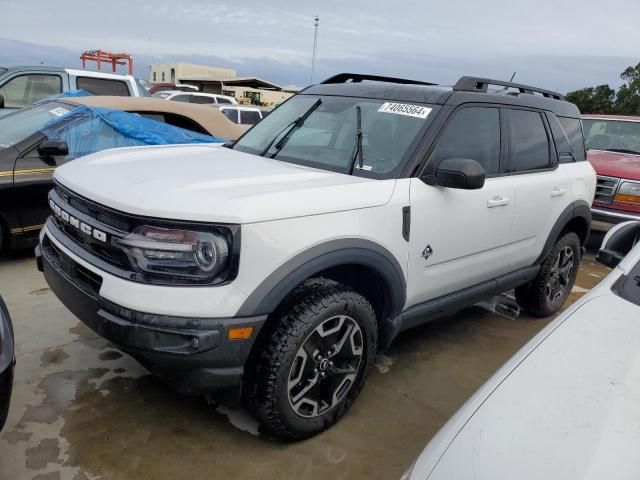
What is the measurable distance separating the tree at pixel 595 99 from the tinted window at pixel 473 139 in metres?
23.6

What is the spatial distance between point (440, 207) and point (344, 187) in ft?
2.28

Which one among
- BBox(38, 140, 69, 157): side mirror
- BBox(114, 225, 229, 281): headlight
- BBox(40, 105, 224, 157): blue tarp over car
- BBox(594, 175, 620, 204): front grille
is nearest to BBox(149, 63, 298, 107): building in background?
BBox(594, 175, 620, 204): front grille

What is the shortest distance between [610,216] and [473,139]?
164 inches

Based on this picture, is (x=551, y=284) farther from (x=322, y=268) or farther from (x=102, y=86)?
(x=102, y=86)

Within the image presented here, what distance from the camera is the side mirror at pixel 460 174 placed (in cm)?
271

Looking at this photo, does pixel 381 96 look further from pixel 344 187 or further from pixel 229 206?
pixel 229 206

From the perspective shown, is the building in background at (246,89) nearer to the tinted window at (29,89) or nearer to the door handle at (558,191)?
the tinted window at (29,89)

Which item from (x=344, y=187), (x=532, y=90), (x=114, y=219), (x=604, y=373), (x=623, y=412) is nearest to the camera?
(x=623, y=412)

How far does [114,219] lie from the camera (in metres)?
2.28

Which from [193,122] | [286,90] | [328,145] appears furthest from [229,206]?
[286,90]

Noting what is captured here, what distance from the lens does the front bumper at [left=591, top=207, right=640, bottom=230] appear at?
637 centimetres

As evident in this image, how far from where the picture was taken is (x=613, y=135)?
7938 millimetres

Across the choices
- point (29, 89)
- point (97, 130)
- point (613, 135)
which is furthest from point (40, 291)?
point (613, 135)

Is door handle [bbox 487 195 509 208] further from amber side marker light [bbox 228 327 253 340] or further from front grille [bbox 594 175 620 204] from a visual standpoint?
front grille [bbox 594 175 620 204]
